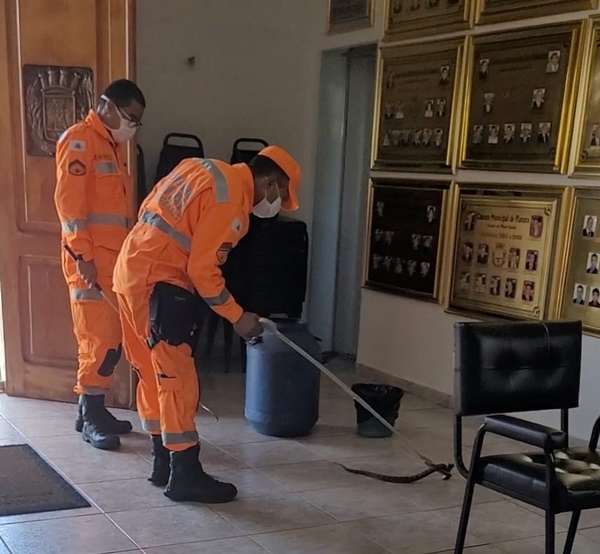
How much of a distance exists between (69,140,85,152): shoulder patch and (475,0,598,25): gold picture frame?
7.49 ft

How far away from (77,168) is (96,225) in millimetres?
288

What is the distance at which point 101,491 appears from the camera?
324cm

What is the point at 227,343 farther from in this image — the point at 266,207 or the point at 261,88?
the point at 266,207

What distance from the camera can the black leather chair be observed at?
2.34m

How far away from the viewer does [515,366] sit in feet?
8.84

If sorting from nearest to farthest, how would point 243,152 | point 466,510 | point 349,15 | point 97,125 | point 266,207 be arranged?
point 466,510 < point 266,207 < point 97,125 < point 349,15 < point 243,152

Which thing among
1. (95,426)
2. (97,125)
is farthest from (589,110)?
(95,426)

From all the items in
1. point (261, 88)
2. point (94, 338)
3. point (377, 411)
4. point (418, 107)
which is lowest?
point (377, 411)

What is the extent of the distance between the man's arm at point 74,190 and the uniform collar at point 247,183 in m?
0.97

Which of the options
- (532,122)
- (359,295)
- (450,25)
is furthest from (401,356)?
(450,25)

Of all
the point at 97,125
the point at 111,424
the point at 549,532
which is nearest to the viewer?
the point at 549,532

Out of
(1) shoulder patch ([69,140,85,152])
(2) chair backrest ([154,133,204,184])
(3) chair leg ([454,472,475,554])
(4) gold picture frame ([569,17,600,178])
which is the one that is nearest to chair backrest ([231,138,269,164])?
(2) chair backrest ([154,133,204,184])

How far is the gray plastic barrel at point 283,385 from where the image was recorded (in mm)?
3967

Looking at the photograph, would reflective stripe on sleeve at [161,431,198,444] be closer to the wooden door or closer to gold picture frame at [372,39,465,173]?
the wooden door
